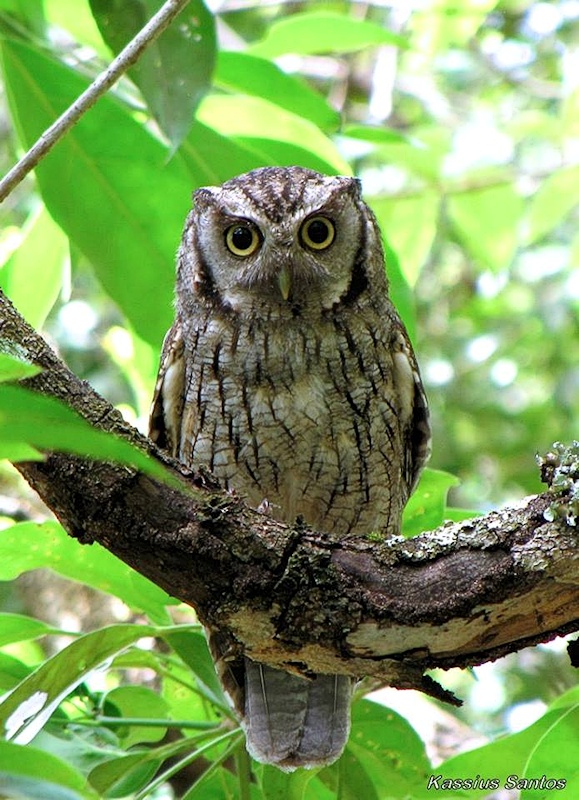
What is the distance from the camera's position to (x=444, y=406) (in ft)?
16.8

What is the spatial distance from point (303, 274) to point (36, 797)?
173cm

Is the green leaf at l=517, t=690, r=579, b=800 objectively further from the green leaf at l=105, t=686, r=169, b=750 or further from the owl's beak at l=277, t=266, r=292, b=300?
the owl's beak at l=277, t=266, r=292, b=300

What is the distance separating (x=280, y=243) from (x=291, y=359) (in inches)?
10.5

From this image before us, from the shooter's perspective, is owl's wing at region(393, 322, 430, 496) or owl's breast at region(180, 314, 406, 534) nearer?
owl's breast at region(180, 314, 406, 534)

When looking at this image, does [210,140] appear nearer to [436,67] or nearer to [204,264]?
[204,264]

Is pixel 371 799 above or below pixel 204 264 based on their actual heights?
below

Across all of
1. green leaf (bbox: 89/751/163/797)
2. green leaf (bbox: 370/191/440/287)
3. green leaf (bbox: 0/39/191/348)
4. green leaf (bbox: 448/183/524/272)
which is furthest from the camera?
green leaf (bbox: 448/183/524/272)

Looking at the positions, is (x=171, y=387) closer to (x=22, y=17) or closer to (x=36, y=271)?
(x=36, y=271)

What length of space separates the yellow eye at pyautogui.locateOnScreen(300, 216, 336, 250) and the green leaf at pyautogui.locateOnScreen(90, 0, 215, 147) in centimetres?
62

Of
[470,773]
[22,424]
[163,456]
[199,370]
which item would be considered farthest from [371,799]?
[22,424]

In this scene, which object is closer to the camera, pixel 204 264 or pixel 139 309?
pixel 139 309

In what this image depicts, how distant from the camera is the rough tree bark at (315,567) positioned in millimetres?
1396

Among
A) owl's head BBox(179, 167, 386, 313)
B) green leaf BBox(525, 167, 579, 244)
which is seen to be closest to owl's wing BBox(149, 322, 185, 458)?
owl's head BBox(179, 167, 386, 313)

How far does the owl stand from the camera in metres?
2.29
